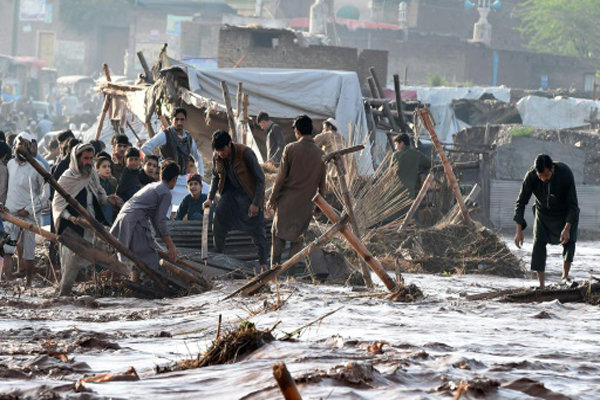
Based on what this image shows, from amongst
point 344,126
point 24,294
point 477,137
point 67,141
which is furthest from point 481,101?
point 24,294

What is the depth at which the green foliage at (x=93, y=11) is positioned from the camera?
64.9 metres

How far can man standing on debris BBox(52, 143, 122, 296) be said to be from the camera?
9680mm

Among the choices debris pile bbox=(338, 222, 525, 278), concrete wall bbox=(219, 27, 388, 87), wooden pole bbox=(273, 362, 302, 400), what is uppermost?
concrete wall bbox=(219, 27, 388, 87)

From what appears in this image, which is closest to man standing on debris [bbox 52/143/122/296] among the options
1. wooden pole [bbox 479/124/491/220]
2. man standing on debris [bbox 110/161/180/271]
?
man standing on debris [bbox 110/161/180/271]

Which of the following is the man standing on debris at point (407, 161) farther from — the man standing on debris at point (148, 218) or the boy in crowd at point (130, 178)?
the man standing on debris at point (148, 218)

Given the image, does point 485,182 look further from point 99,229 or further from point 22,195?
point 99,229

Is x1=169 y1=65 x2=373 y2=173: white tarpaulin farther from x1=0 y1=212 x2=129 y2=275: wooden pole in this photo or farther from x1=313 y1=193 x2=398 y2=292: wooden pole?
x1=313 y1=193 x2=398 y2=292: wooden pole

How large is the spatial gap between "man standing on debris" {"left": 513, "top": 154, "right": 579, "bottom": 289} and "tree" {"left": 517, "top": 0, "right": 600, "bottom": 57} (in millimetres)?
54165

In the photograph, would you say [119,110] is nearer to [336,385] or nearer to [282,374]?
[336,385]

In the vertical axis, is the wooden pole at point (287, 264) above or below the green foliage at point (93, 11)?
below

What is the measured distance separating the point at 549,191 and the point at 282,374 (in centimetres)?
731

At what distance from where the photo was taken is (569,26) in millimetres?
63719

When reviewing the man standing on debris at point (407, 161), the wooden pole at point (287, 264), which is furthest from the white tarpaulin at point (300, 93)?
the wooden pole at point (287, 264)

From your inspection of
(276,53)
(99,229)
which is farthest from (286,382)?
(276,53)
